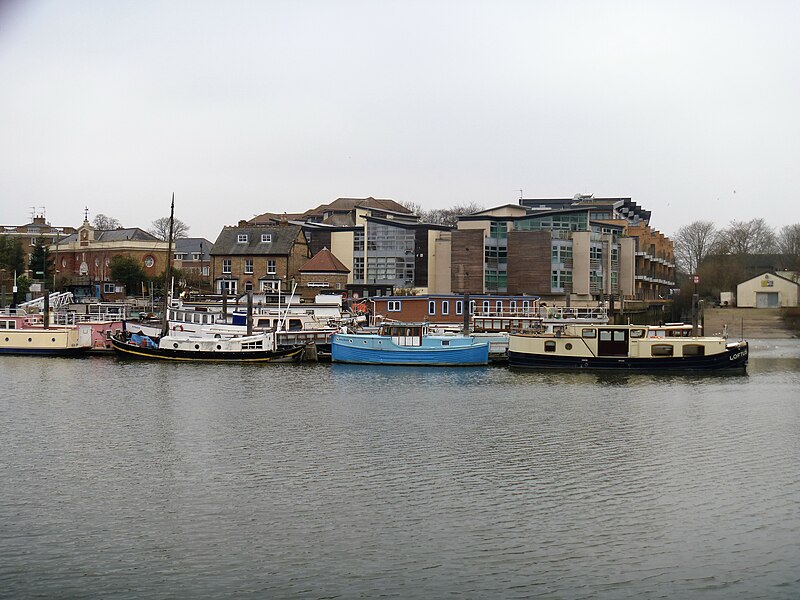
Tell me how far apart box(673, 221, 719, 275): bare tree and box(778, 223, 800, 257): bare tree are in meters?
10.1

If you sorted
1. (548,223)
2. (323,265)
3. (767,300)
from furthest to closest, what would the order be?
(767,300)
(548,223)
(323,265)

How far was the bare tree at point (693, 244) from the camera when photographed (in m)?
132

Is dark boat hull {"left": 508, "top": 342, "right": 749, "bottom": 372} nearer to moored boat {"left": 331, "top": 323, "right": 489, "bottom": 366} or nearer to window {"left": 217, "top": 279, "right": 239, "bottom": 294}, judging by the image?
moored boat {"left": 331, "top": 323, "right": 489, "bottom": 366}

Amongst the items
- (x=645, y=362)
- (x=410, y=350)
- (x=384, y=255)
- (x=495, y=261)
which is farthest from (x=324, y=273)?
(x=645, y=362)

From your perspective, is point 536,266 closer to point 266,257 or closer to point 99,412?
point 266,257

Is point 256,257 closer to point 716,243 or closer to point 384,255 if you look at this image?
point 384,255

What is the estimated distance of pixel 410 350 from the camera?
53125mm

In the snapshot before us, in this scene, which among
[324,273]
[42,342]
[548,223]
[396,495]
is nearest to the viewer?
[396,495]

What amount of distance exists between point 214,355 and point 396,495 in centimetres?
3349

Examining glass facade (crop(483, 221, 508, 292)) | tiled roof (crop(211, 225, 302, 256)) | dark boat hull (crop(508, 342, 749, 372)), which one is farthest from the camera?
tiled roof (crop(211, 225, 302, 256))

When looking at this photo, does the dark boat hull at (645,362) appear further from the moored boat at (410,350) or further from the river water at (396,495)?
the river water at (396,495)

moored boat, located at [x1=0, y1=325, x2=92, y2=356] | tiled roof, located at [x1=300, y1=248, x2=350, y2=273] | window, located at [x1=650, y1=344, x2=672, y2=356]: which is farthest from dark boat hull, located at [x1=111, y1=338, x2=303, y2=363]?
tiled roof, located at [x1=300, y1=248, x2=350, y2=273]

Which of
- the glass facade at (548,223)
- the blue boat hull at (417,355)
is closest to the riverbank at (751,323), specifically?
the glass facade at (548,223)

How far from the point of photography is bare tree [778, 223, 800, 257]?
124694mm
